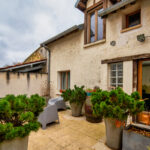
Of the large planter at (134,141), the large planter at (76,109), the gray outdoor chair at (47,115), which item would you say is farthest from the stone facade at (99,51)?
the gray outdoor chair at (47,115)

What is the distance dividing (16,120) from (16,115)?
9 centimetres

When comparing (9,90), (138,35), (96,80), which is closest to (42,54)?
(9,90)

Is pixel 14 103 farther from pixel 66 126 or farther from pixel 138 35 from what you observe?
pixel 138 35

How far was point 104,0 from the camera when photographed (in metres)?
4.55

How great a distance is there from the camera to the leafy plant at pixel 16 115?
4.64 ft

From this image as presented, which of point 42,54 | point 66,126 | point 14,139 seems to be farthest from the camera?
point 42,54

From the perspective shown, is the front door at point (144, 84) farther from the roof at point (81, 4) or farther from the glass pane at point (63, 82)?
the glass pane at point (63, 82)

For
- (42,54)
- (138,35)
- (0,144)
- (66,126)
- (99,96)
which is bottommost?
(66,126)

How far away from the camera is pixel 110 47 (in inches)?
163

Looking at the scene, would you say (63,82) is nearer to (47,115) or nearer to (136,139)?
(47,115)

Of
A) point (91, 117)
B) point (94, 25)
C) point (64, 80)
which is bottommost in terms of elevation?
point (91, 117)

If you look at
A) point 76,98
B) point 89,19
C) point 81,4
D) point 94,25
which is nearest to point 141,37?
point 94,25

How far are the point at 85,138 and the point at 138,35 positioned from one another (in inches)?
148

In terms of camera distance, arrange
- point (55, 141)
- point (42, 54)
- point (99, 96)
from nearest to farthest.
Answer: point (99, 96) < point (55, 141) < point (42, 54)
